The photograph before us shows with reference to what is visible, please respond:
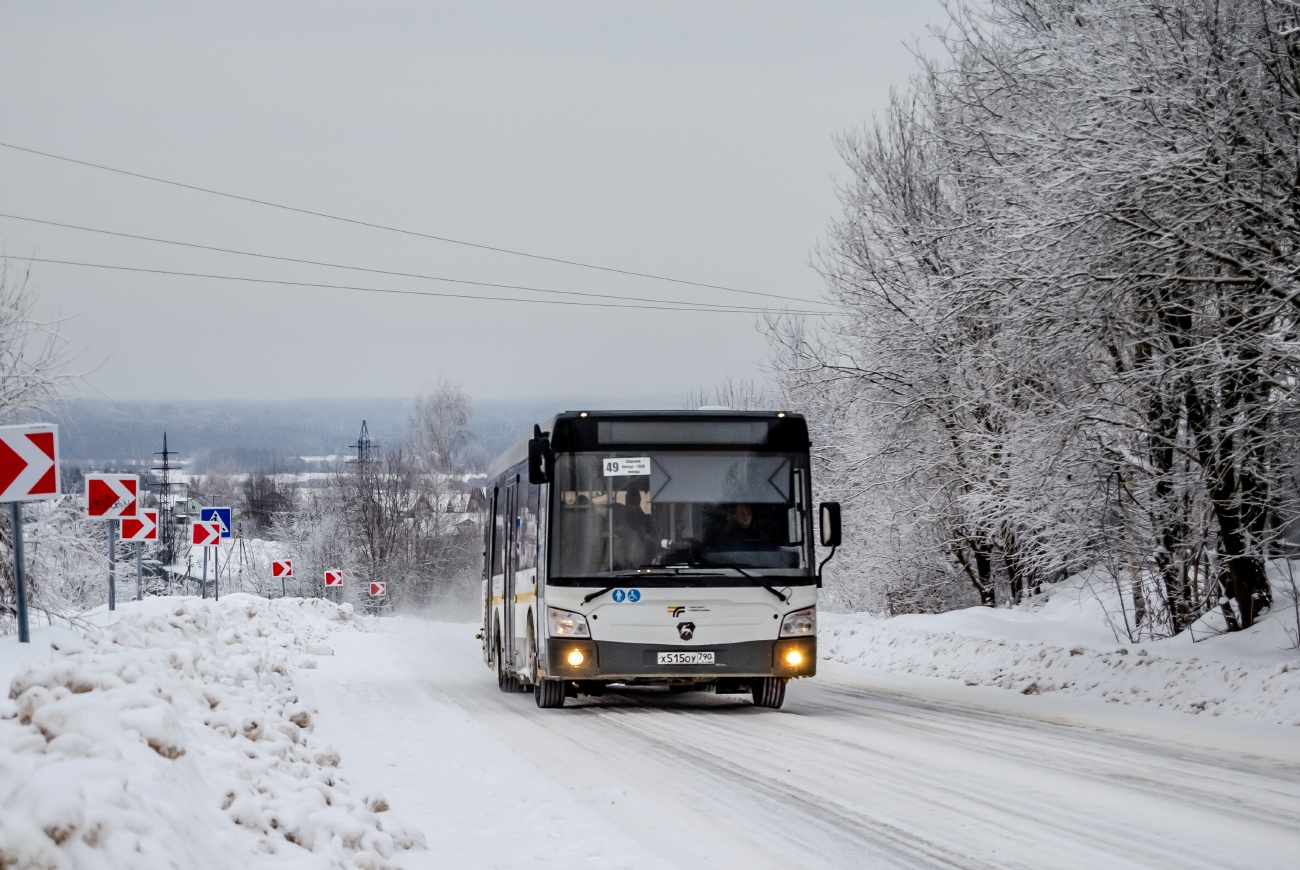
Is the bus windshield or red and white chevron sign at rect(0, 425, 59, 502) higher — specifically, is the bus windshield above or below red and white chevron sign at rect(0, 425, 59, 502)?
below

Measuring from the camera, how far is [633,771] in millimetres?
10586

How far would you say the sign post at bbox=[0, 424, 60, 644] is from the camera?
14.5 metres

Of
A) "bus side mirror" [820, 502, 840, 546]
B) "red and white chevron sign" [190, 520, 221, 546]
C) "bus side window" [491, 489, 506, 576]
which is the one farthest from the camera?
"red and white chevron sign" [190, 520, 221, 546]

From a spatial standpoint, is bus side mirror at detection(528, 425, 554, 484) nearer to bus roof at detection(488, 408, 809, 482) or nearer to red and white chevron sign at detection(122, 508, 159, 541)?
bus roof at detection(488, 408, 809, 482)

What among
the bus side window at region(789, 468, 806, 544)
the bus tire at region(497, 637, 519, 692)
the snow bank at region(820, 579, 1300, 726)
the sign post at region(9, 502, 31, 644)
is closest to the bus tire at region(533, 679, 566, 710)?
the bus tire at region(497, 637, 519, 692)

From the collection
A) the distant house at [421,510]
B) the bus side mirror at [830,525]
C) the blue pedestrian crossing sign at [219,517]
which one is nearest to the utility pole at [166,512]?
the distant house at [421,510]

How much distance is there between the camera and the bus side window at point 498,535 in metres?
20.5

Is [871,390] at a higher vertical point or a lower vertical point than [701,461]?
higher

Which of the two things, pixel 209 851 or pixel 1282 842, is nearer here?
pixel 209 851

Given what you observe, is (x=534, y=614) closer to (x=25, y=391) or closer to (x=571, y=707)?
(x=571, y=707)

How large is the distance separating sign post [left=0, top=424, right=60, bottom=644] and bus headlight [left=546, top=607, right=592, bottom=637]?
5.07 metres

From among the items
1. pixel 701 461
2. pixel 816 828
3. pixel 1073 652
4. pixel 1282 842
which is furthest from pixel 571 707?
pixel 1282 842

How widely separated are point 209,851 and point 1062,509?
15.4 meters

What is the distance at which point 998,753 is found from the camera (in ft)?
37.0
